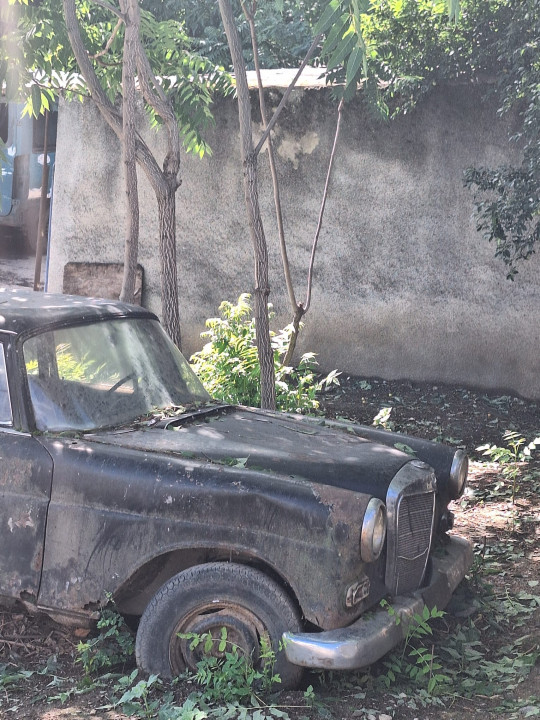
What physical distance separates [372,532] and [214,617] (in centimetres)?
74

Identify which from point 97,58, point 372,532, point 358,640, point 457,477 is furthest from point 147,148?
point 358,640

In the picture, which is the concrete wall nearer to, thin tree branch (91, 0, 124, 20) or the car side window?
thin tree branch (91, 0, 124, 20)

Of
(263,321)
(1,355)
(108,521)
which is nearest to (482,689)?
(108,521)

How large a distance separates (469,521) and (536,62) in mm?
4402

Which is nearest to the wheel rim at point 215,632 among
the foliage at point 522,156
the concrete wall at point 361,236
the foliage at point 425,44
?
the foliage at point 522,156

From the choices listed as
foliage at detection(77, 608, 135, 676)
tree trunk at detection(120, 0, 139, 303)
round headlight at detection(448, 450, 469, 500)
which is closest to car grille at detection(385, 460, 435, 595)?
round headlight at detection(448, 450, 469, 500)

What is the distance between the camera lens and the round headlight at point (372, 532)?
3.53m

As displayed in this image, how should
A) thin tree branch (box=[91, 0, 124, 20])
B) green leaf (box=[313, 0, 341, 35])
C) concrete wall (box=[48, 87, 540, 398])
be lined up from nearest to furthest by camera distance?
green leaf (box=[313, 0, 341, 35]) < thin tree branch (box=[91, 0, 124, 20]) < concrete wall (box=[48, 87, 540, 398])

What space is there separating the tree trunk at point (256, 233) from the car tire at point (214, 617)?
3.10 metres

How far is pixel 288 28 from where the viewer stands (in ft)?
52.0

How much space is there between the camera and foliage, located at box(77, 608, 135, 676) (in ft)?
12.5

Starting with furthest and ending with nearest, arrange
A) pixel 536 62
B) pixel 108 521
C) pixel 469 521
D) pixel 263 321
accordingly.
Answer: pixel 536 62 → pixel 263 321 → pixel 469 521 → pixel 108 521

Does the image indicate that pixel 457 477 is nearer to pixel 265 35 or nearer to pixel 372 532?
pixel 372 532

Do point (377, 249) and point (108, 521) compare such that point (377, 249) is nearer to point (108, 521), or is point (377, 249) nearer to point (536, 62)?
point (536, 62)
